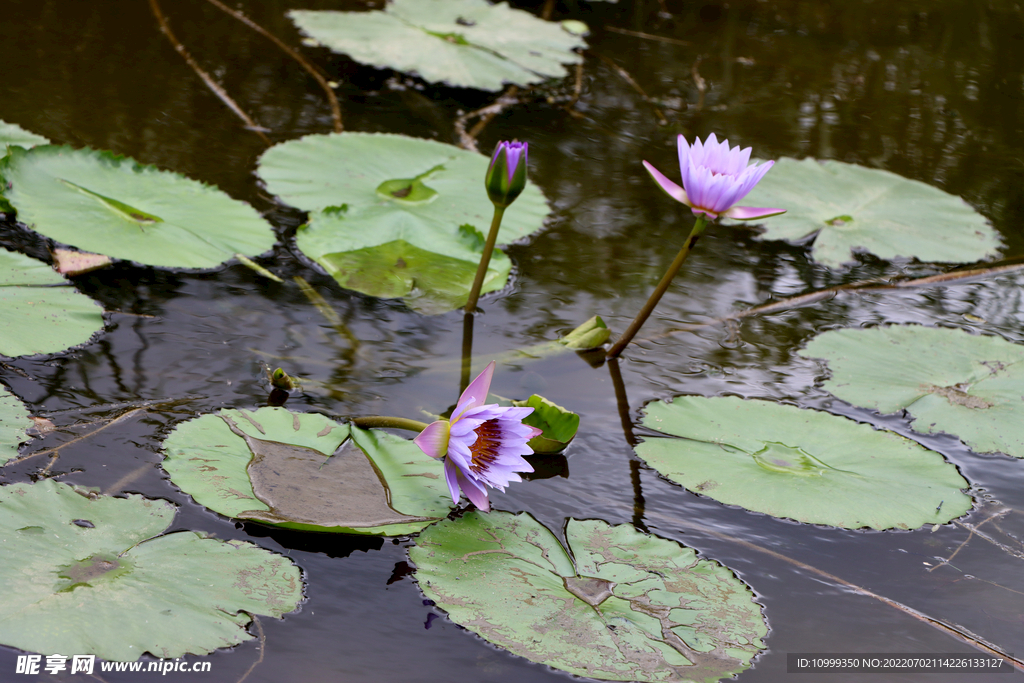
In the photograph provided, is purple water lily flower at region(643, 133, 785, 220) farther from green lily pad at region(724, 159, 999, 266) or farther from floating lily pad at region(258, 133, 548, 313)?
green lily pad at region(724, 159, 999, 266)

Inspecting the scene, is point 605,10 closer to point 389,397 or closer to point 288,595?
point 389,397

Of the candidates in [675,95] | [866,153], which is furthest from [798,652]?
[675,95]

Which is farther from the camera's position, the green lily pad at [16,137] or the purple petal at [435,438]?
the green lily pad at [16,137]

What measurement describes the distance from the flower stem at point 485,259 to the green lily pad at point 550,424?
0.41 m

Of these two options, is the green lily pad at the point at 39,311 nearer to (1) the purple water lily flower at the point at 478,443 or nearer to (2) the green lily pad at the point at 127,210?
(2) the green lily pad at the point at 127,210

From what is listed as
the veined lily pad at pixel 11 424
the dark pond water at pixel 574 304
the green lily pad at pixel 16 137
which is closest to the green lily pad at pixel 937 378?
the dark pond water at pixel 574 304

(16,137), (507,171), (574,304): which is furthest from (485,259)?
(16,137)

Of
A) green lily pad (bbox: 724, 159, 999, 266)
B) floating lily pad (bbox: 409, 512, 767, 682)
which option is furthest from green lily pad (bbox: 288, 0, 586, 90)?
floating lily pad (bbox: 409, 512, 767, 682)

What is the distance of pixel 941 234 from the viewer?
2.43 m

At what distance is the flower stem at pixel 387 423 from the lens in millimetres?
1335

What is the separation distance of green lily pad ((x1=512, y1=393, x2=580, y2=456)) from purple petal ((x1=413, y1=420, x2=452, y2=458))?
288mm

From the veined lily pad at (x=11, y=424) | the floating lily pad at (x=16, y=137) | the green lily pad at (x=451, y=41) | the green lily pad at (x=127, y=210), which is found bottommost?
the veined lily pad at (x=11, y=424)

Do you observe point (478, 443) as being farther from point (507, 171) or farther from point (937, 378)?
point (937, 378)

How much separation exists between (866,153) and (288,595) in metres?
2.71
